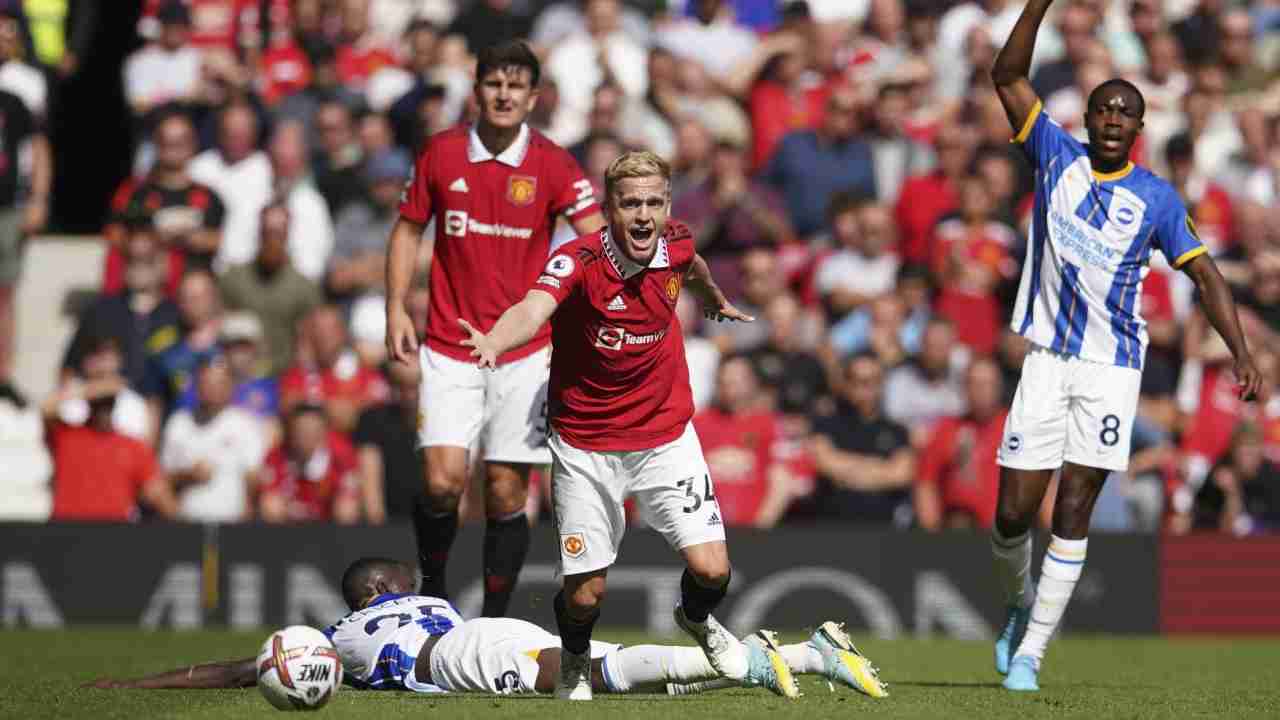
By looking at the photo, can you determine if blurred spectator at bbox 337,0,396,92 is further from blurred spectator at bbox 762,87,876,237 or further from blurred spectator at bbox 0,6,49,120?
blurred spectator at bbox 762,87,876,237

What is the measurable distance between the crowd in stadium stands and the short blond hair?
6.74m

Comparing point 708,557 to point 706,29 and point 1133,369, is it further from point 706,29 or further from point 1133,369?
point 706,29

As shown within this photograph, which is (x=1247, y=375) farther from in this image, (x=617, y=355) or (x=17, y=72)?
(x=17, y=72)

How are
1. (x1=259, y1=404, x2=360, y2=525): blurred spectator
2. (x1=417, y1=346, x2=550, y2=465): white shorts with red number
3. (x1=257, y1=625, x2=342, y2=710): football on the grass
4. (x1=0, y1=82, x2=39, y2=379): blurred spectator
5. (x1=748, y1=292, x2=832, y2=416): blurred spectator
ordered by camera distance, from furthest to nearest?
(x1=0, y1=82, x2=39, y2=379): blurred spectator → (x1=748, y1=292, x2=832, y2=416): blurred spectator → (x1=259, y1=404, x2=360, y2=525): blurred spectator → (x1=417, y1=346, x2=550, y2=465): white shorts with red number → (x1=257, y1=625, x2=342, y2=710): football on the grass

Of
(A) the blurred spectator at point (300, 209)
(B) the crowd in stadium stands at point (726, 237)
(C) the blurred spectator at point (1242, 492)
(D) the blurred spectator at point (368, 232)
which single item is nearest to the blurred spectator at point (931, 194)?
(B) the crowd in stadium stands at point (726, 237)

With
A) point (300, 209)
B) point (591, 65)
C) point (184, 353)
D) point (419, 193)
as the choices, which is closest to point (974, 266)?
point (591, 65)

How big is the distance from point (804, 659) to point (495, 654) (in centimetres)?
138

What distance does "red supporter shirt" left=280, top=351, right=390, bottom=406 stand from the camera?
15977 mm

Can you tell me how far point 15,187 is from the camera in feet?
57.7

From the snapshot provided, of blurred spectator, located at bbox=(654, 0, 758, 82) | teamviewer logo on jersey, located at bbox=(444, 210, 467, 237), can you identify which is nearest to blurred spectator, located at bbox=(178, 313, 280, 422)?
blurred spectator, located at bbox=(654, 0, 758, 82)

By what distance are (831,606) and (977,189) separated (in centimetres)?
378

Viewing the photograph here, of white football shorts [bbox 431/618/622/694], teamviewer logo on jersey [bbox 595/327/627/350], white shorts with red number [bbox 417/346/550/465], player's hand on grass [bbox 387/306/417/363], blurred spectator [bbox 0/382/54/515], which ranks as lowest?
blurred spectator [bbox 0/382/54/515]

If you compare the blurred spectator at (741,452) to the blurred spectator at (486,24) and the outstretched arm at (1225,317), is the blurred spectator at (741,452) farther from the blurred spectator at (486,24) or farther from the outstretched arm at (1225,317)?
the outstretched arm at (1225,317)

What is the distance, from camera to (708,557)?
8.80 meters
